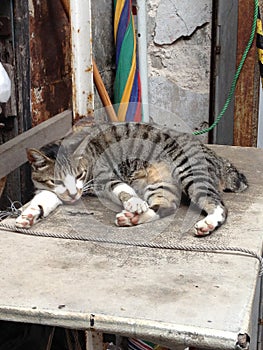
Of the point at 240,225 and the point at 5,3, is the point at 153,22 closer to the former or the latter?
the point at 5,3

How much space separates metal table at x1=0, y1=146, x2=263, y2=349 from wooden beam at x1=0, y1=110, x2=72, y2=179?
23 cm

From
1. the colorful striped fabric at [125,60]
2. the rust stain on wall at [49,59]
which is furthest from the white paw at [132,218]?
the colorful striped fabric at [125,60]

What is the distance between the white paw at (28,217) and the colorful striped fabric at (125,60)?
50.9 inches

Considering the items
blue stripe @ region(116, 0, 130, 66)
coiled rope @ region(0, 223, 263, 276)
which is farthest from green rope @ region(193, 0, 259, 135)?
coiled rope @ region(0, 223, 263, 276)

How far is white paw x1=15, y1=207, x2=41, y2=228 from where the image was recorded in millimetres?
1669

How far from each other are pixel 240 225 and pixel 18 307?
0.76 metres

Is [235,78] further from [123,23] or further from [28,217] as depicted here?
[28,217]

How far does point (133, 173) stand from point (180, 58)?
1344 mm

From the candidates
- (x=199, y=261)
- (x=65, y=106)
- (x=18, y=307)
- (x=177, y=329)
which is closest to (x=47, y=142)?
(x=65, y=106)

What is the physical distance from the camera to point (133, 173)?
2.02m

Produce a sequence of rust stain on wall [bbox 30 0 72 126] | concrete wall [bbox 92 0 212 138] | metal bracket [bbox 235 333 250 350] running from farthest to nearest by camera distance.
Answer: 1. concrete wall [bbox 92 0 212 138]
2. rust stain on wall [bbox 30 0 72 126]
3. metal bracket [bbox 235 333 250 350]

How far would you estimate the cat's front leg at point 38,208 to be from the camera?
168 centimetres

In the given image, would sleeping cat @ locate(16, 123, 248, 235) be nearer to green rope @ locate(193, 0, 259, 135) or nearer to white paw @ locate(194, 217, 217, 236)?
white paw @ locate(194, 217, 217, 236)

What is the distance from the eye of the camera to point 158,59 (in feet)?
10.5
